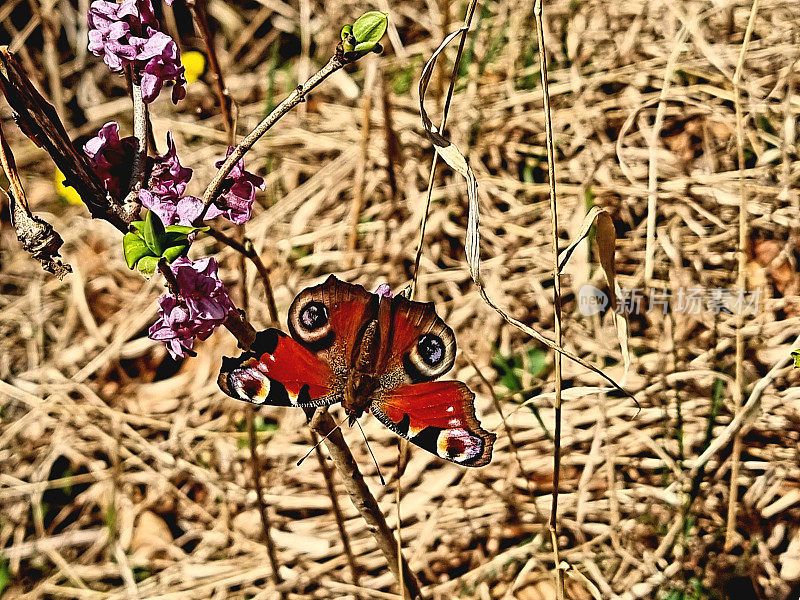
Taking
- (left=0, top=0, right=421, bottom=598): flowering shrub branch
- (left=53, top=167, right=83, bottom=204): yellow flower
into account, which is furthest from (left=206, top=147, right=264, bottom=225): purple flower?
(left=53, top=167, right=83, bottom=204): yellow flower

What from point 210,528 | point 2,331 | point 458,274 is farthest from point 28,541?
point 458,274

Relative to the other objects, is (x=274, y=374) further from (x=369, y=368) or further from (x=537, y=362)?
(x=537, y=362)

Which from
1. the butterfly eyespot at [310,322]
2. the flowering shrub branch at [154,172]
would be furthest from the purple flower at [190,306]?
the butterfly eyespot at [310,322]

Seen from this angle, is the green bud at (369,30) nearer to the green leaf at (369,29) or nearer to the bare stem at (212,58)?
the green leaf at (369,29)

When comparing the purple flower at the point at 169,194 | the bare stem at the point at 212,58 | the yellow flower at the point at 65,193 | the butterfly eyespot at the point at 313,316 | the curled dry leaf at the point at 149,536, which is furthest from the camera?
the yellow flower at the point at 65,193

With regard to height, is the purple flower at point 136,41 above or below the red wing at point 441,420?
above
